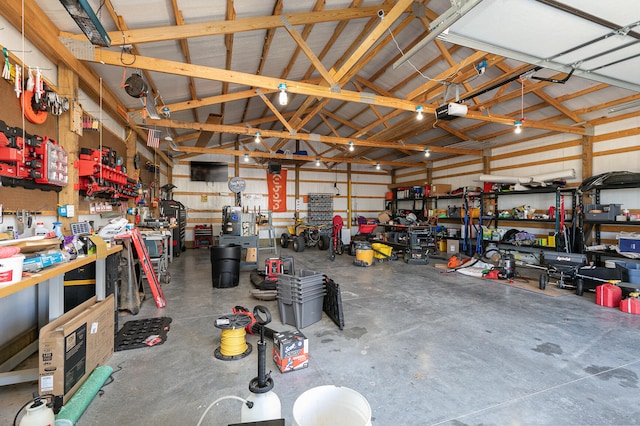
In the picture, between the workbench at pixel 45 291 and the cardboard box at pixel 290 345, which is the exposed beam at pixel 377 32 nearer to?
the cardboard box at pixel 290 345

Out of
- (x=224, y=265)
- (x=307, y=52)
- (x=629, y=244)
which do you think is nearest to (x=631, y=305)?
(x=629, y=244)

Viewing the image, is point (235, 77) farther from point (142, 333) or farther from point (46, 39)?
point (142, 333)

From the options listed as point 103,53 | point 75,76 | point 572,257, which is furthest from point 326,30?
point 572,257

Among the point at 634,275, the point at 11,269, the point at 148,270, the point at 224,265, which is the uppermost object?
the point at 11,269

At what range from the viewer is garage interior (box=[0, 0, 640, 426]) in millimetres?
2178

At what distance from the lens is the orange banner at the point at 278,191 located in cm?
1202

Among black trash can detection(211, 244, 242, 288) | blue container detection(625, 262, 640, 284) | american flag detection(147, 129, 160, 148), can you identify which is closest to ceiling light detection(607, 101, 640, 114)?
blue container detection(625, 262, 640, 284)

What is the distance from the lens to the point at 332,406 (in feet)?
3.68

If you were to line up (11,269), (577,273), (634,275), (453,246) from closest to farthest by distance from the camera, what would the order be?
1. (11,269)
2. (634,275)
3. (577,273)
4. (453,246)

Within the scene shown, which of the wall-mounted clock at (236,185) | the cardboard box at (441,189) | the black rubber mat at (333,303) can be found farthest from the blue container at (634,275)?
the wall-mounted clock at (236,185)

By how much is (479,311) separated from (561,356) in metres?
1.22

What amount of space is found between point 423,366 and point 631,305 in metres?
3.62

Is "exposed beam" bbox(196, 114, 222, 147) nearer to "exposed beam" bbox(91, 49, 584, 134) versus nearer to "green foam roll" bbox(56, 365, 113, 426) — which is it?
"exposed beam" bbox(91, 49, 584, 134)

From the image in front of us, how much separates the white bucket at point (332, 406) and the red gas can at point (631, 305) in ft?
16.5
